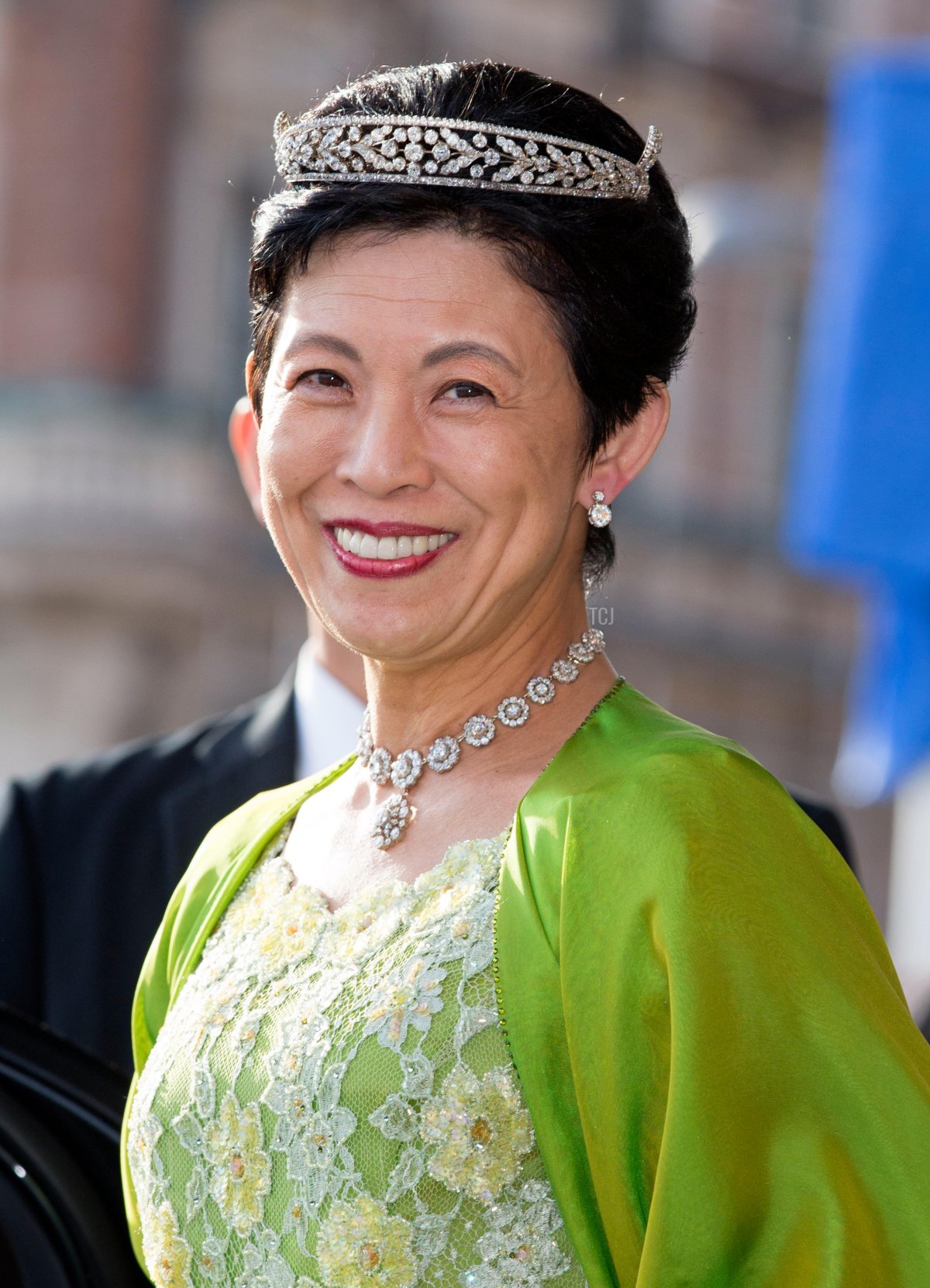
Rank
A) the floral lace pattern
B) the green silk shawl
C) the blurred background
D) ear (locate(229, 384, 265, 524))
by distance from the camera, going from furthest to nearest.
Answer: the blurred background → ear (locate(229, 384, 265, 524)) → the floral lace pattern → the green silk shawl

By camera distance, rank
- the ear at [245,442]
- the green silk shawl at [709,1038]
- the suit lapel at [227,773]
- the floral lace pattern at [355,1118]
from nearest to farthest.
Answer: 1. the green silk shawl at [709,1038]
2. the floral lace pattern at [355,1118]
3. the ear at [245,442]
4. the suit lapel at [227,773]

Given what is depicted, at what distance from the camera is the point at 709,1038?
49.6 inches

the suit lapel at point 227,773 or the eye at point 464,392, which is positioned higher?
the eye at point 464,392

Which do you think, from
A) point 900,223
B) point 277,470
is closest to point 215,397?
point 900,223

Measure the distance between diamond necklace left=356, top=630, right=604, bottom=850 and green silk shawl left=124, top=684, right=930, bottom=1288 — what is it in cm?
19

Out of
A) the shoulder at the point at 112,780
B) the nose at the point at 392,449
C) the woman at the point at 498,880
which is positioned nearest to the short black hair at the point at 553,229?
the woman at the point at 498,880

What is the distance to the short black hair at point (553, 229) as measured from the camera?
1.49 metres

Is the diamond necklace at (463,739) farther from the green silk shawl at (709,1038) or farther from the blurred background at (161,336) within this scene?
the blurred background at (161,336)

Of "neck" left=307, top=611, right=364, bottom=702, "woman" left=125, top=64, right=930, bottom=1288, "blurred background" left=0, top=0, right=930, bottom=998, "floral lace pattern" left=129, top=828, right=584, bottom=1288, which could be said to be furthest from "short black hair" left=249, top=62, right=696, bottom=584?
"blurred background" left=0, top=0, right=930, bottom=998

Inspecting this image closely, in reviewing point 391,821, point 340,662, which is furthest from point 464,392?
point 340,662

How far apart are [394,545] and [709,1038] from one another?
474mm

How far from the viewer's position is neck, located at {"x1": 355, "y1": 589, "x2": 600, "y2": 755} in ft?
5.23

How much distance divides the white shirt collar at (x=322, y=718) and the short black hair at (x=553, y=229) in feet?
3.25

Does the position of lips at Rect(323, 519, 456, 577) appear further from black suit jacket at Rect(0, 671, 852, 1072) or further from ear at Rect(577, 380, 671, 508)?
black suit jacket at Rect(0, 671, 852, 1072)
